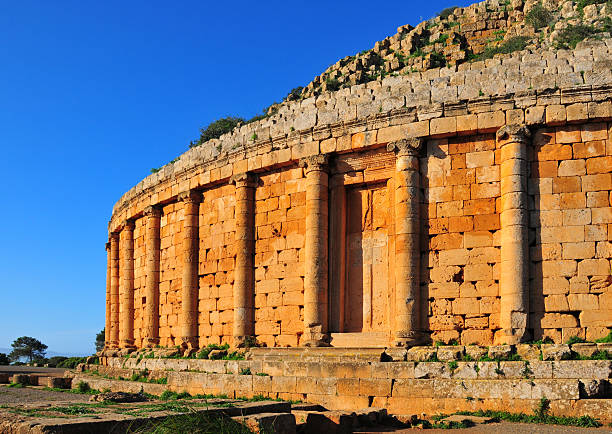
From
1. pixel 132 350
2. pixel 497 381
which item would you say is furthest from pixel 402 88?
Result: pixel 132 350

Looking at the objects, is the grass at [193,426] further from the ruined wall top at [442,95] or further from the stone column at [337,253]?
the ruined wall top at [442,95]

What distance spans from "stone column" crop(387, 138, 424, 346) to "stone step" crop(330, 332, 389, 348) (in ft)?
1.93

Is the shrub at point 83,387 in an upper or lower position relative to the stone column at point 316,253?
lower

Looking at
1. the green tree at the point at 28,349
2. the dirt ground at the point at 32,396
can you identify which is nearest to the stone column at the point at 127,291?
the dirt ground at the point at 32,396

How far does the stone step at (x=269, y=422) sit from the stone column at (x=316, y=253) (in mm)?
7599

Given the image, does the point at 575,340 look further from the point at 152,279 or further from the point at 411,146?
the point at 152,279

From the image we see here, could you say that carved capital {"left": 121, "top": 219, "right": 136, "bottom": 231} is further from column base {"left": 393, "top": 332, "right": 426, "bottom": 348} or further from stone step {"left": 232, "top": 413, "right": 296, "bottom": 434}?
stone step {"left": 232, "top": 413, "right": 296, "bottom": 434}

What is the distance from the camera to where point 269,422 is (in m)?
11.0

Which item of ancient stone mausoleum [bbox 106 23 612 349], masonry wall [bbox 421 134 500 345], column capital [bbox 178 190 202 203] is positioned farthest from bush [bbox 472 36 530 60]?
column capital [bbox 178 190 202 203]

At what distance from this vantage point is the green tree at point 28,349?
7162 centimetres

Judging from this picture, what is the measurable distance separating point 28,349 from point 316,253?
6089 centimetres

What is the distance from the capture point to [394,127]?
18.7 meters

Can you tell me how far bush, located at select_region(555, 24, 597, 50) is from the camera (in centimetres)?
2483

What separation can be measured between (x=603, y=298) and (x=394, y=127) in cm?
665
